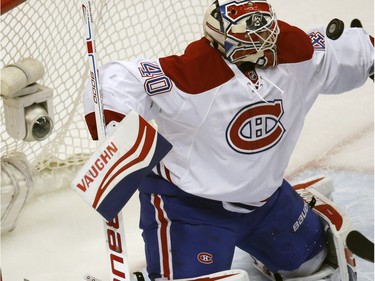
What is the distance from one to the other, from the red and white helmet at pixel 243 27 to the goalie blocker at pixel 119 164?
0.24 metres

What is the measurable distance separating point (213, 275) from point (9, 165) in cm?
67

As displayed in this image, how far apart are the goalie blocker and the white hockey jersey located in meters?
0.09

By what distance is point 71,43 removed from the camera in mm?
2768

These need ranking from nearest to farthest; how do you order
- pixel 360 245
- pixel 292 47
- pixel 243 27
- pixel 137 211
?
pixel 360 245 < pixel 243 27 < pixel 292 47 < pixel 137 211

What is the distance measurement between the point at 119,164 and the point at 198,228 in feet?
1.10

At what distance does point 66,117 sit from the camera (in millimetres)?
2818

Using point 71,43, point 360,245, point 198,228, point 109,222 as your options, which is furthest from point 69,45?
point 360,245

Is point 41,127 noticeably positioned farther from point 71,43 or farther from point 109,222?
point 71,43

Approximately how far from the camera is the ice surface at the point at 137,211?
2.53 meters

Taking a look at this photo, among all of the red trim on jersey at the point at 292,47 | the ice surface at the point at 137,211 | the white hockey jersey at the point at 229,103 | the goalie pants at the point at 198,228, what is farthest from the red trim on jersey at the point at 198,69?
the ice surface at the point at 137,211

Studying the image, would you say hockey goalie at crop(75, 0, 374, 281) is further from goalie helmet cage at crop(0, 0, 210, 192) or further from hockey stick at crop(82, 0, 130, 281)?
goalie helmet cage at crop(0, 0, 210, 192)

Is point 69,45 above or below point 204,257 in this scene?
above

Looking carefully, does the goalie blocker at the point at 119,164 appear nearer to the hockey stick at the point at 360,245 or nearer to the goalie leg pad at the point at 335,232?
the hockey stick at the point at 360,245

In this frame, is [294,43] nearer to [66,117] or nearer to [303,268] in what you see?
[303,268]
